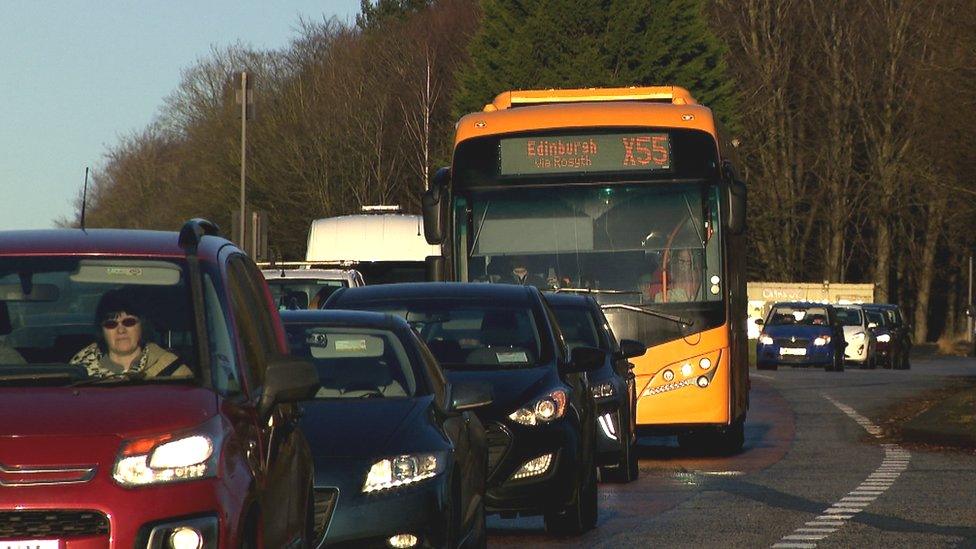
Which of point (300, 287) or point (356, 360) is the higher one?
point (300, 287)

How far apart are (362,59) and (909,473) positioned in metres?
60.5

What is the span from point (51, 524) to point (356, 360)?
4573 millimetres

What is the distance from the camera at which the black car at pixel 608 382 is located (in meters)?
16.2

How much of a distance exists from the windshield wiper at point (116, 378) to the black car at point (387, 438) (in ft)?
8.29

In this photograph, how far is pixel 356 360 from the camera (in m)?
10.9

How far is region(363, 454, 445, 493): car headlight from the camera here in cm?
966

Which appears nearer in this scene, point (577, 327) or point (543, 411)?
point (543, 411)

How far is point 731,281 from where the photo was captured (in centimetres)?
2095

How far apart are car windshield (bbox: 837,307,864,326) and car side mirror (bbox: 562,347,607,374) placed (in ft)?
132

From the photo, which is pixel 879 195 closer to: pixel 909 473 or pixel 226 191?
pixel 226 191

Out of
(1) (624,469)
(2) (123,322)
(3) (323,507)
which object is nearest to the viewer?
(2) (123,322)

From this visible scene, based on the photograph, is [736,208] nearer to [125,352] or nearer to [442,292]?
[442,292]

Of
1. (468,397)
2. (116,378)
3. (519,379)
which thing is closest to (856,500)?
(519,379)

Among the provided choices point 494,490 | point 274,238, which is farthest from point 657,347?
point 274,238
